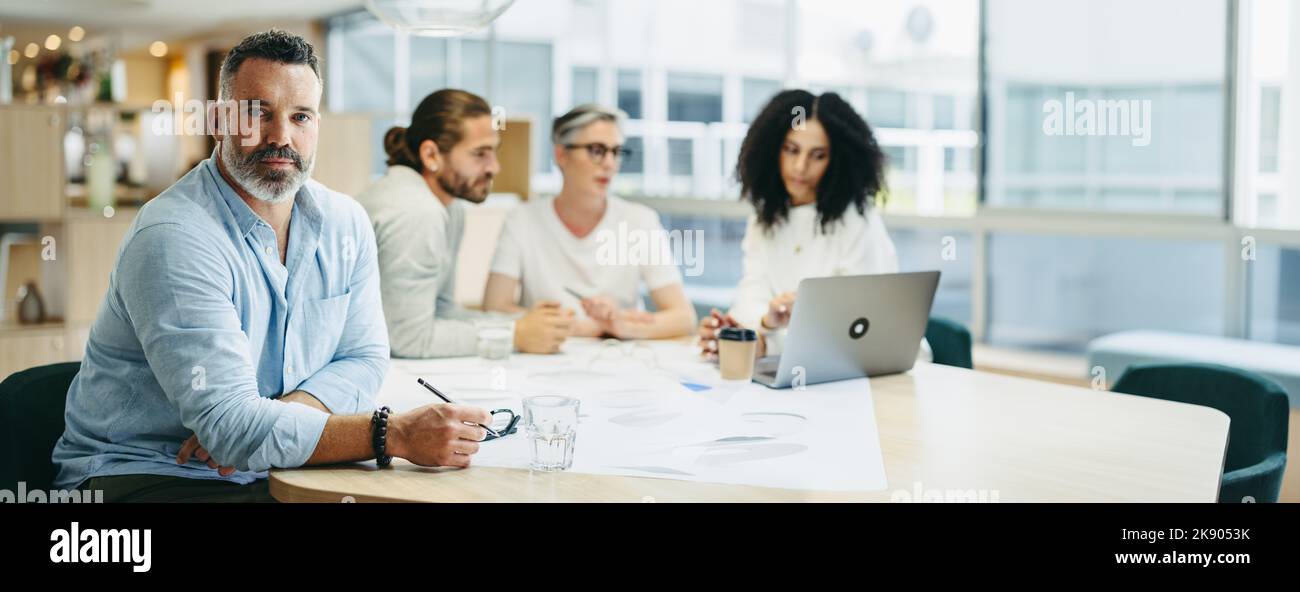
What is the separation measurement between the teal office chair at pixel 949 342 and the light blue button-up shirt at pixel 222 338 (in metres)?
1.53

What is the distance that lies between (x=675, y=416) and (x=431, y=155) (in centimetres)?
121

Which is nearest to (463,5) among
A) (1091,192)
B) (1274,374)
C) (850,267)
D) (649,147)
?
(850,267)

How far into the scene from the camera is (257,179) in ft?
5.94

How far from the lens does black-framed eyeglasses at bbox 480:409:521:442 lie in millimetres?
1868

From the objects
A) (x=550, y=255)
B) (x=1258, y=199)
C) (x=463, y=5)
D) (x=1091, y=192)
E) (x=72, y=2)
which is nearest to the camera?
(x=463, y=5)

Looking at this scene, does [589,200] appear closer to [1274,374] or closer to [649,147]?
[1274,374]

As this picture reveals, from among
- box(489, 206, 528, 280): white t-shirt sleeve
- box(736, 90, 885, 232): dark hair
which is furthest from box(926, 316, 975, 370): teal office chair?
box(489, 206, 528, 280): white t-shirt sleeve

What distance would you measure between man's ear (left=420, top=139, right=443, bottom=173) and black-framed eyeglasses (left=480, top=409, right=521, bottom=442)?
1.07m

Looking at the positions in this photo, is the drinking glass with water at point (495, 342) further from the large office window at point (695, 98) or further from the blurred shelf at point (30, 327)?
the large office window at point (695, 98)

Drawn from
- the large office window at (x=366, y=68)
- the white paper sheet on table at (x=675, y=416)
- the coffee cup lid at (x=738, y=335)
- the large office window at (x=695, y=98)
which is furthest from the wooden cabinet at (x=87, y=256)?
the large office window at (x=366, y=68)

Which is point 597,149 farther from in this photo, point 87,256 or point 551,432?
point 87,256

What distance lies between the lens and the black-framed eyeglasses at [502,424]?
1.87 meters

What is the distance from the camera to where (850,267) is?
122 inches
